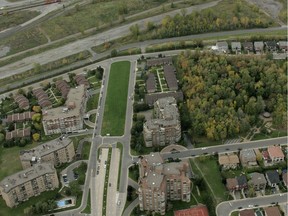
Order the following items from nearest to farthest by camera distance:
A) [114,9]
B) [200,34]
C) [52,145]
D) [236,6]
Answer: [52,145], [200,34], [236,6], [114,9]

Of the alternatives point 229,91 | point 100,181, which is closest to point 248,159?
point 229,91

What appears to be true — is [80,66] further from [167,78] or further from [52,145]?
[52,145]

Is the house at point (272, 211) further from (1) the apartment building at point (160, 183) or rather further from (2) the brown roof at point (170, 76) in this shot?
(2) the brown roof at point (170, 76)

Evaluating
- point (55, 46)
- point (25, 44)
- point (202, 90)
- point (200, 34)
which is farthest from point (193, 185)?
point (25, 44)

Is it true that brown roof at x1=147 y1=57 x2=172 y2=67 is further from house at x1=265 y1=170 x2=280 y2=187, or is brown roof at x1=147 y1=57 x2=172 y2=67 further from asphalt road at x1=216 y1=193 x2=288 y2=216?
asphalt road at x1=216 y1=193 x2=288 y2=216

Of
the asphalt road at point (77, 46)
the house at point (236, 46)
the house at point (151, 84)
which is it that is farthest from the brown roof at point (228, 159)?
the asphalt road at point (77, 46)

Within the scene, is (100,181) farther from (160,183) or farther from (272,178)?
(272,178)

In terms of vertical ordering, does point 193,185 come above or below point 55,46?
below
